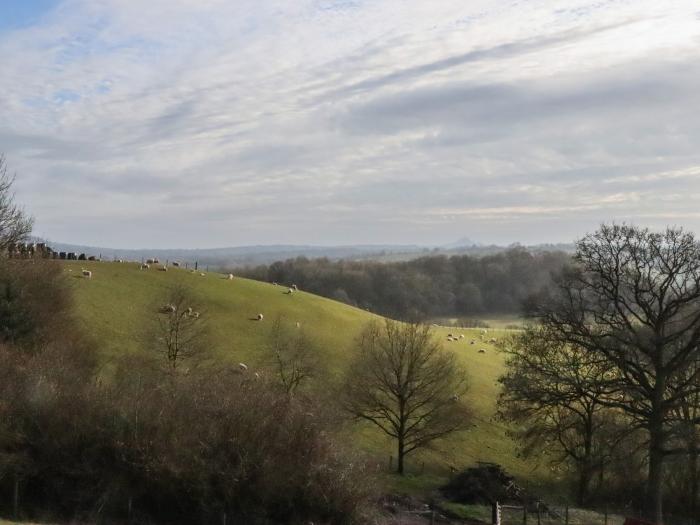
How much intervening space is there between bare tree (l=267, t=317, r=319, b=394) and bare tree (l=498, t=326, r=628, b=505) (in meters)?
15.6

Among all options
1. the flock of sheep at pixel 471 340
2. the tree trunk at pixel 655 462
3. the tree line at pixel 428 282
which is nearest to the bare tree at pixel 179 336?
the tree trunk at pixel 655 462

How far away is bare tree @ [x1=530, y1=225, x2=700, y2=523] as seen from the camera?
103 feet

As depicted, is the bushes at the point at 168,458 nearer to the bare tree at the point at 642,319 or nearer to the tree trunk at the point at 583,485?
the bare tree at the point at 642,319

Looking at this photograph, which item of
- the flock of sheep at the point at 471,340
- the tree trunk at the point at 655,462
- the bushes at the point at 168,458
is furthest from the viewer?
the flock of sheep at the point at 471,340

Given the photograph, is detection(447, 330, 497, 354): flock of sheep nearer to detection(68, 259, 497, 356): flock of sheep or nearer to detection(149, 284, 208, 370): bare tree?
detection(68, 259, 497, 356): flock of sheep

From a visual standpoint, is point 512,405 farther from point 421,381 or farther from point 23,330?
point 23,330

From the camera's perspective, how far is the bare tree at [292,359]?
47.3 meters

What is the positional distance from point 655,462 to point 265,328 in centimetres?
3900

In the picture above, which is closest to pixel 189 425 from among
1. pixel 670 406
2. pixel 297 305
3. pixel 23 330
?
pixel 23 330

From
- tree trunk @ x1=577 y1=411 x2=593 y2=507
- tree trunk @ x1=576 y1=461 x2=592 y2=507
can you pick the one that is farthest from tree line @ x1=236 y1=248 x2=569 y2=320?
tree trunk @ x1=576 y1=461 x2=592 y2=507

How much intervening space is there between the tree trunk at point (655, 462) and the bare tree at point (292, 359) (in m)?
23.8

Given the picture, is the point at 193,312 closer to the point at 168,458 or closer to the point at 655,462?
the point at 168,458

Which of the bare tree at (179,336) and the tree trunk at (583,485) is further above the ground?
the bare tree at (179,336)

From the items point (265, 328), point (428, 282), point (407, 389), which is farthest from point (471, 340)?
point (428, 282)
